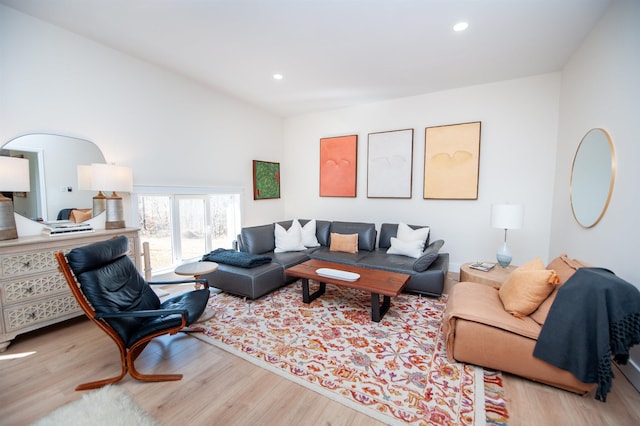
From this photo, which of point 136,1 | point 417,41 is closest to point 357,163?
point 417,41

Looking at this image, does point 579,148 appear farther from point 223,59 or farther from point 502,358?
point 223,59

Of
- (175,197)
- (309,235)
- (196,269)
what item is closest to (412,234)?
(309,235)

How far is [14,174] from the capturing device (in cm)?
231

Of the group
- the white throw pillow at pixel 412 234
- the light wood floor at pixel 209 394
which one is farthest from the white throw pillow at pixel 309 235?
the light wood floor at pixel 209 394

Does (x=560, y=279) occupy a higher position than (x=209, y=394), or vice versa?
(x=560, y=279)

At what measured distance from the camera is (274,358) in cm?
216

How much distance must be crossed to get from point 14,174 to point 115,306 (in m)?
1.58

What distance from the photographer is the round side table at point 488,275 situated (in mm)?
2770

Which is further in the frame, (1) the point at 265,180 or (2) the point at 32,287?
(1) the point at 265,180

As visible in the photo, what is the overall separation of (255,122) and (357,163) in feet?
6.88

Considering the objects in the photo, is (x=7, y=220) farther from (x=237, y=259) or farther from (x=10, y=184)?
(x=237, y=259)

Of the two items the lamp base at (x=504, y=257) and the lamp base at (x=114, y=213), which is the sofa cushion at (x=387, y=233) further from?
Answer: the lamp base at (x=114, y=213)

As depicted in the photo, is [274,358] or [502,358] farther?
[274,358]

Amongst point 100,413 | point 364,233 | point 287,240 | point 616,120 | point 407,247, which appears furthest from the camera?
point 364,233
